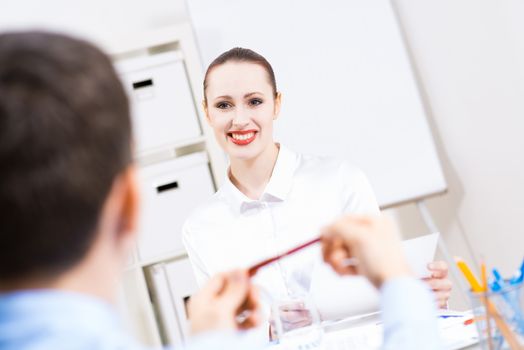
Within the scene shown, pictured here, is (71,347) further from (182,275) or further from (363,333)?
(182,275)

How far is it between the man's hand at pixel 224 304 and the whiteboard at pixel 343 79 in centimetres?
169

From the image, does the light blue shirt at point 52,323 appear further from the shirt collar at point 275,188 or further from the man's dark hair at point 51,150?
the shirt collar at point 275,188

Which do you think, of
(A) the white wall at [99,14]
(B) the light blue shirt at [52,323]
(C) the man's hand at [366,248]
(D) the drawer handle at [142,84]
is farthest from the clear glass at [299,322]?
(A) the white wall at [99,14]

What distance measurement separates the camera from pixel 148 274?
94.7 inches

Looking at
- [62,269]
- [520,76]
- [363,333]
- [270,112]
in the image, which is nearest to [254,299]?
[62,269]

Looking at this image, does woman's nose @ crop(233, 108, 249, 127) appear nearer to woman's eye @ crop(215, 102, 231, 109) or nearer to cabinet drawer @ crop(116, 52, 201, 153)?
woman's eye @ crop(215, 102, 231, 109)

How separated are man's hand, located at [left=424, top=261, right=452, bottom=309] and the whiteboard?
0.96 metres

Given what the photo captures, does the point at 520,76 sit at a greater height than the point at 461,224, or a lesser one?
greater

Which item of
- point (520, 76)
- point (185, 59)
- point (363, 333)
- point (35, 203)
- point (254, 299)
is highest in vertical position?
point (185, 59)

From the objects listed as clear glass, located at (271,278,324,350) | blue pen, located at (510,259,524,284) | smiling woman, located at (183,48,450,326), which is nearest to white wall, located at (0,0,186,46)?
smiling woman, located at (183,48,450,326)

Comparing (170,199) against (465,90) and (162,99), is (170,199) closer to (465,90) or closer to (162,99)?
(162,99)

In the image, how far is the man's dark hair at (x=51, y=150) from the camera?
479 mm

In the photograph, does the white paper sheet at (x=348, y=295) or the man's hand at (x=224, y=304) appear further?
the white paper sheet at (x=348, y=295)

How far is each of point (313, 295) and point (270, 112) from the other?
0.71 metres
